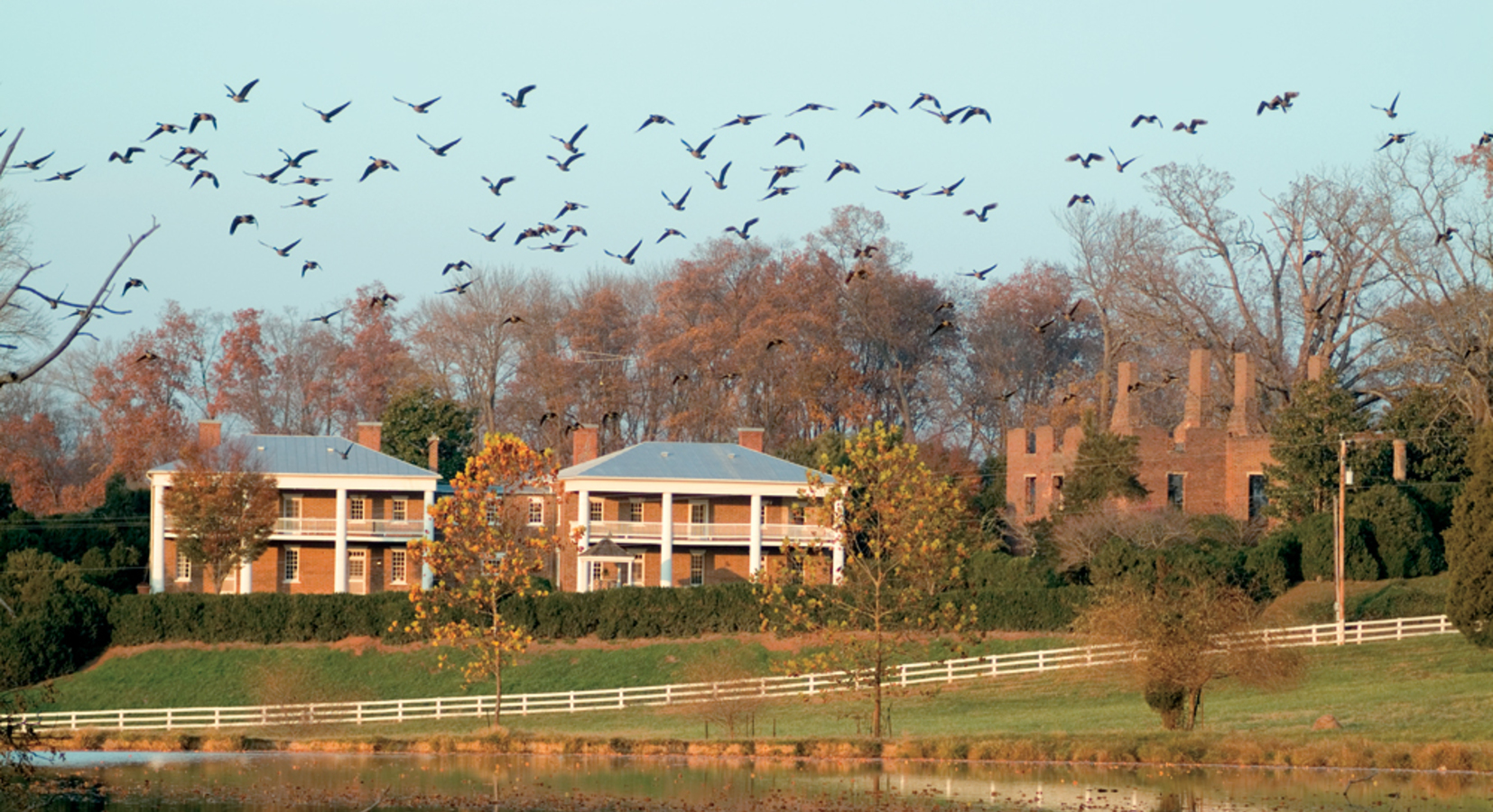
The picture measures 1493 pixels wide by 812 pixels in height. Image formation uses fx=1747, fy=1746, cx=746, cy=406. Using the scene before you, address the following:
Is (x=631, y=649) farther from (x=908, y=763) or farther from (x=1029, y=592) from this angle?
(x=908, y=763)

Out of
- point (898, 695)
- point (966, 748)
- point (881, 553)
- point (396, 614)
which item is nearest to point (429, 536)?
point (396, 614)

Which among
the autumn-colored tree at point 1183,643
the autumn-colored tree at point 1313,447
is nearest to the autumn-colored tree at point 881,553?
the autumn-colored tree at point 1183,643

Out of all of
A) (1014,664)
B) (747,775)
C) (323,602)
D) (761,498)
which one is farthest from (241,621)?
(747,775)

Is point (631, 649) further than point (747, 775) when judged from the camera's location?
Yes

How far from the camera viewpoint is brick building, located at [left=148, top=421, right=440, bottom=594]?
6325 centimetres

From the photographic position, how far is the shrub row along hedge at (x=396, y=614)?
5381 cm

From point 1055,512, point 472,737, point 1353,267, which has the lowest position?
point 472,737

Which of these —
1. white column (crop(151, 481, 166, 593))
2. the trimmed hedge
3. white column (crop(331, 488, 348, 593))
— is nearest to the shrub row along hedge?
the trimmed hedge

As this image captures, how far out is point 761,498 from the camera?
6475cm

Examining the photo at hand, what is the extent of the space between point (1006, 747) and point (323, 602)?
99.4 feet

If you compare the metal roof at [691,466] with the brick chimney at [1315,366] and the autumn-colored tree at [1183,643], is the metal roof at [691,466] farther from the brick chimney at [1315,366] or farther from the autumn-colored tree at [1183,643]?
the autumn-colored tree at [1183,643]

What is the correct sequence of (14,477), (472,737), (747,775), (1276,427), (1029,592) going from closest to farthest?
1. (747,775)
2. (472,737)
3. (1029,592)
4. (1276,427)
5. (14,477)

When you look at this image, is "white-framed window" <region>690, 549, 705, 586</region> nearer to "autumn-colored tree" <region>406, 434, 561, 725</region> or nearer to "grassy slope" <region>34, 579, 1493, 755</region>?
"grassy slope" <region>34, 579, 1493, 755</region>

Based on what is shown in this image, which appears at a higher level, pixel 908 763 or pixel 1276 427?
pixel 1276 427
